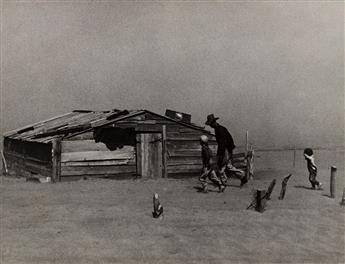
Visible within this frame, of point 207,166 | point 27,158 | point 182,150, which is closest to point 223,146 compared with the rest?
point 207,166

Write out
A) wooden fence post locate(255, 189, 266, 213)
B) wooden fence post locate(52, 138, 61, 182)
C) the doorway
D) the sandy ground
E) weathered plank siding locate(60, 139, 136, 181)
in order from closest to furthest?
the sandy ground < wooden fence post locate(255, 189, 266, 213) < wooden fence post locate(52, 138, 61, 182) < weathered plank siding locate(60, 139, 136, 181) < the doorway

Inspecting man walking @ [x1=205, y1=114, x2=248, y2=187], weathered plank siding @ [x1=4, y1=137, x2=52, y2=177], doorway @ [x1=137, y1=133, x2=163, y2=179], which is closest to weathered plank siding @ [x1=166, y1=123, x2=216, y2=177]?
doorway @ [x1=137, y1=133, x2=163, y2=179]

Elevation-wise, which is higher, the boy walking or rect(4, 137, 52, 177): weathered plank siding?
the boy walking

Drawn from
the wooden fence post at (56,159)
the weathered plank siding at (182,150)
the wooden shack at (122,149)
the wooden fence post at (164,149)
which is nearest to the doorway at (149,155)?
the wooden shack at (122,149)

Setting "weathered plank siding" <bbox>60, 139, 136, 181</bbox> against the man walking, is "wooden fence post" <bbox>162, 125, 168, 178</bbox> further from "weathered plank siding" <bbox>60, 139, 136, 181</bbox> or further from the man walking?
the man walking

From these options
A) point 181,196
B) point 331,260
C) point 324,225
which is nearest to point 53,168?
point 181,196

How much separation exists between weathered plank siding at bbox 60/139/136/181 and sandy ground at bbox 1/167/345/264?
4913 millimetres

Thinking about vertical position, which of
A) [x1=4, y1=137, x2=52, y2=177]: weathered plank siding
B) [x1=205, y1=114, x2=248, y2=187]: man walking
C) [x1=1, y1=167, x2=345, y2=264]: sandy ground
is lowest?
[x1=4, y1=137, x2=52, y2=177]: weathered plank siding

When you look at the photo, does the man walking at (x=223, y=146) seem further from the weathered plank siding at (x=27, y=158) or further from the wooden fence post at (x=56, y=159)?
the weathered plank siding at (x=27, y=158)

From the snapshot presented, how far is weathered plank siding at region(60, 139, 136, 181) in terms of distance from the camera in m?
19.4

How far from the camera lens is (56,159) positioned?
1914 centimetres

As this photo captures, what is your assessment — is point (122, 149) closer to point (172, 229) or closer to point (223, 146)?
point (223, 146)

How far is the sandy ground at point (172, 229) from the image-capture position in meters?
8.15

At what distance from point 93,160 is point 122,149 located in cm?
132
